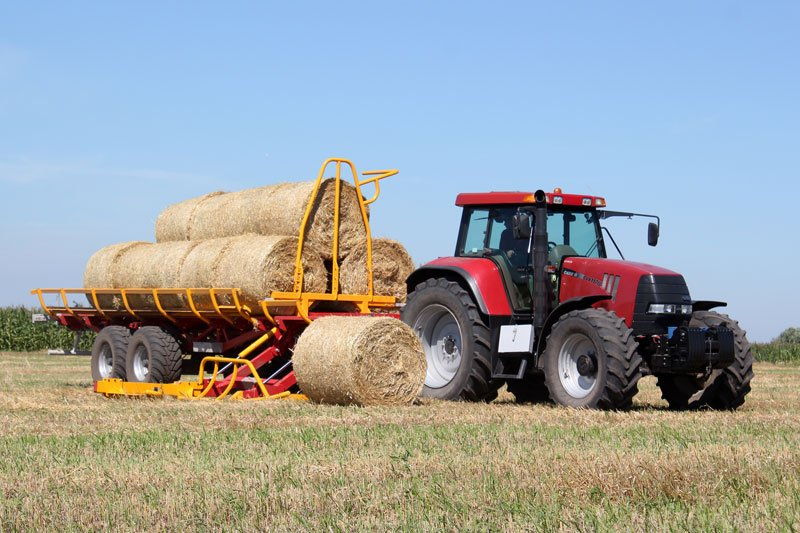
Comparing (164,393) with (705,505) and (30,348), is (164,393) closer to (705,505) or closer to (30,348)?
(705,505)

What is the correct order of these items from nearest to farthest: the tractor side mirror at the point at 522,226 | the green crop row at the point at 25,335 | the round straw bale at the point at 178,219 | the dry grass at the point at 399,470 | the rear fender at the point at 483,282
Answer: the dry grass at the point at 399,470 → the tractor side mirror at the point at 522,226 → the rear fender at the point at 483,282 → the round straw bale at the point at 178,219 → the green crop row at the point at 25,335

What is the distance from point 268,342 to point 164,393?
1374 millimetres

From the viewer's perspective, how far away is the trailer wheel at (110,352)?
50.7 feet

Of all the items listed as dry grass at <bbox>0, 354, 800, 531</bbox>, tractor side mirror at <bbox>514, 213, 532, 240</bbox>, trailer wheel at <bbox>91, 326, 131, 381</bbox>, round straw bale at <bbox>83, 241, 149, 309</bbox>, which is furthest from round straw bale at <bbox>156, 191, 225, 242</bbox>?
tractor side mirror at <bbox>514, 213, 532, 240</bbox>

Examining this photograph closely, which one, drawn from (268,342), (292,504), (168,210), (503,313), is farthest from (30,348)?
(292,504)

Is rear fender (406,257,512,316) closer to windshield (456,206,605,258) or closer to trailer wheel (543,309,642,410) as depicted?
windshield (456,206,605,258)

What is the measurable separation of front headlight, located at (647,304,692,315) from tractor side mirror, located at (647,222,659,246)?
1.00 metres

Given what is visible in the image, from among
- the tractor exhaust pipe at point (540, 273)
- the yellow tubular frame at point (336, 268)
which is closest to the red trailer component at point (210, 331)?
the yellow tubular frame at point (336, 268)

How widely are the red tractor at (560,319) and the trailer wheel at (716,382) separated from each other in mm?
12

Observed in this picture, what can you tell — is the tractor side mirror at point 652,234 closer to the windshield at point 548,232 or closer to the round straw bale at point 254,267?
the windshield at point 548,232

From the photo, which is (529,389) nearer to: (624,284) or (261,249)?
(624,284)

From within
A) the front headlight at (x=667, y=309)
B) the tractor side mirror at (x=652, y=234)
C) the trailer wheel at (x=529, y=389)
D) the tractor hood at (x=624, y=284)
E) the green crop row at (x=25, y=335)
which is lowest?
the green crop row at (x=25, y=335)

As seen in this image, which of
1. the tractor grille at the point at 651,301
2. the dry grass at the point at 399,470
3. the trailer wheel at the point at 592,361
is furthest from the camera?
the tractor grille at the point at 651,301

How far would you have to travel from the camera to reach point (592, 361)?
11.5 metres
